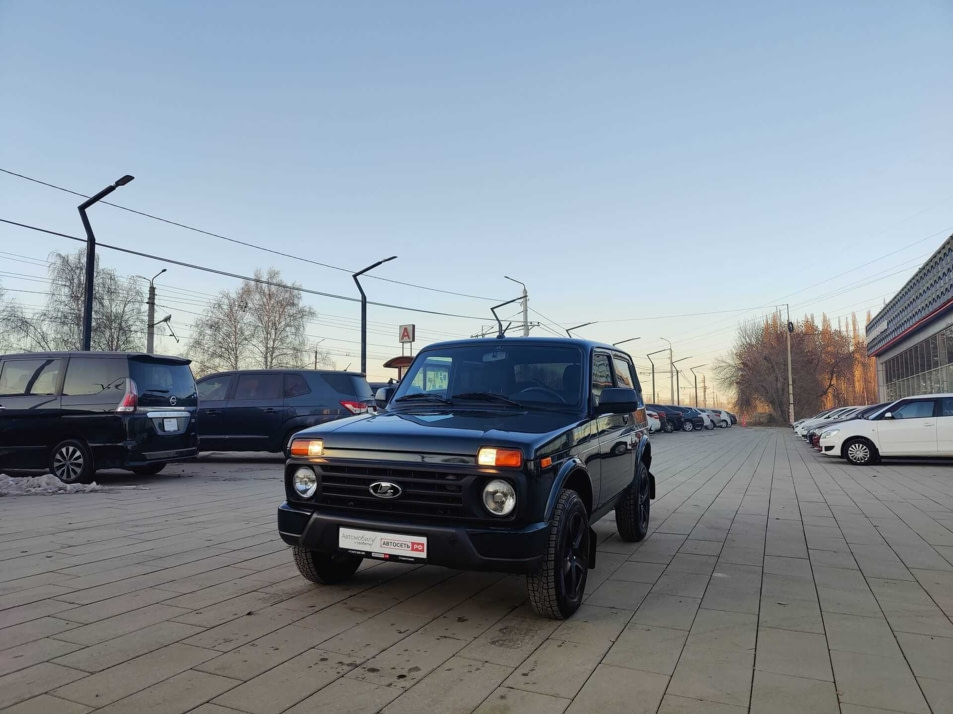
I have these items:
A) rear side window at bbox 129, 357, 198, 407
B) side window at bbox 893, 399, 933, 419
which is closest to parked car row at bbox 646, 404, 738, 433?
side window at bbox 893, 399, 933, 419

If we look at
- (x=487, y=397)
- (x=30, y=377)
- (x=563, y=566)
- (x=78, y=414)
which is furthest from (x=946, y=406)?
(x=30, y=377)

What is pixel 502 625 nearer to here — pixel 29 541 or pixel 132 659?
pixel 132 659

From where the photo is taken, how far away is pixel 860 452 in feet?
52.0

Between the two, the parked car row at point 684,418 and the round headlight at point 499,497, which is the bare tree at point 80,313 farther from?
the round headlight at point 499,497

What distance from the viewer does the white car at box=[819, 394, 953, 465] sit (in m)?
14.8

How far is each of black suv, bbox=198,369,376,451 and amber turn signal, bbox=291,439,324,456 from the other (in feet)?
30.2

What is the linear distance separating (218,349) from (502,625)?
51381 millimetres

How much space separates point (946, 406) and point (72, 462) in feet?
56.0

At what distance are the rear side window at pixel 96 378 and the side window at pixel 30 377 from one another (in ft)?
0.78

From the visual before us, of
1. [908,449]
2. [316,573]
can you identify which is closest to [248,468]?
[316,573]

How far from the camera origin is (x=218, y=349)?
168 feet

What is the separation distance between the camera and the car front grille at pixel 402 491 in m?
3.67

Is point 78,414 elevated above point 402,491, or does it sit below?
above

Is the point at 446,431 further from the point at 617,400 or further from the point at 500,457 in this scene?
the point at 617,400
